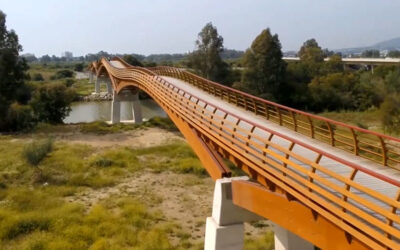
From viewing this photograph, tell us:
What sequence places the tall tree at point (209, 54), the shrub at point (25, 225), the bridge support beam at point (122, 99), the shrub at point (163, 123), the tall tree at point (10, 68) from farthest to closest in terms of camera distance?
the tall tree at point (209, 54), the bridge support beam at point (122, 99), the tall tree at point (10, 68), the shrub at point (163, 123), the shrub at point (25, 225)

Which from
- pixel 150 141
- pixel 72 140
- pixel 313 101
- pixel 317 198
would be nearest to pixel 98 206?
pixel 317 198

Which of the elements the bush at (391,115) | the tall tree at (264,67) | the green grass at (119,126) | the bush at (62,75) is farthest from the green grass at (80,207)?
the bush at (62,75)

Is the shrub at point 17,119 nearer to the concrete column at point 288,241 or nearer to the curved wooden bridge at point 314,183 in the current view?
the curved wooden bridge at point 314,183

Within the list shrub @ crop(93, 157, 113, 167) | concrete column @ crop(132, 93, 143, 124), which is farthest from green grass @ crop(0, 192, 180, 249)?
concrete column @ crop(132, 93, 143, 124)

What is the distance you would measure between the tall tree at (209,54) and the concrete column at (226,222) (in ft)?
177

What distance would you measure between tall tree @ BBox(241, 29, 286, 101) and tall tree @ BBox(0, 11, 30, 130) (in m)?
29.6

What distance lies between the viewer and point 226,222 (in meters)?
10.4

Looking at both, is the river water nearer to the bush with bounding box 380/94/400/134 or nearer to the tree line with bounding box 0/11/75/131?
the tree line with bounding box 0/11/75/131

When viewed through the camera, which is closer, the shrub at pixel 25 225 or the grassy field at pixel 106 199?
the grassy field at pixel 106 199

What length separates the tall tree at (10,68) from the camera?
129 ft

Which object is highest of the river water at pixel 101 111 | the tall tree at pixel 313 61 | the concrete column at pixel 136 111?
the tall tree at pixel 313 61

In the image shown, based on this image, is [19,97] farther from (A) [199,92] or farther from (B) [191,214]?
(B) [191,214]

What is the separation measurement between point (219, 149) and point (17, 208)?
9814mm

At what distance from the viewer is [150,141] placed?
31797 millimetres
